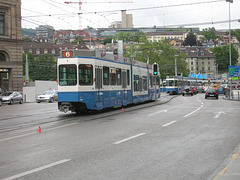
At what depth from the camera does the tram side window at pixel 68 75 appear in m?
19.3

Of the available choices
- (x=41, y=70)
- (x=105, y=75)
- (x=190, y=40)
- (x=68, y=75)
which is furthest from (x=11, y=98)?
(x=190, y=40)

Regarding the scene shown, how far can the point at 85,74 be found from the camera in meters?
19.5

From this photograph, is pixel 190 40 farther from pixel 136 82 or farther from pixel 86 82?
pixel 86 82

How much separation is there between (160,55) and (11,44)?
68928 mm

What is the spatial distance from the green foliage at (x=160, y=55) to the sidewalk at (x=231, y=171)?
90880mm

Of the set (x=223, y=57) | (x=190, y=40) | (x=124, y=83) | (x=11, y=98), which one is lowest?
(x=11, y=98)

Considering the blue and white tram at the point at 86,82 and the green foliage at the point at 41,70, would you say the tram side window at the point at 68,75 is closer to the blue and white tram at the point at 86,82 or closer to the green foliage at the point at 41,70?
the blue and white tram at the point at 86,82

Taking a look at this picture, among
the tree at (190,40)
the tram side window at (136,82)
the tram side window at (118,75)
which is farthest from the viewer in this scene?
the tree at (190,40)

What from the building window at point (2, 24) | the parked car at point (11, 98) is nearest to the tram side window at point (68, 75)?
the parked car at point (11, 98)

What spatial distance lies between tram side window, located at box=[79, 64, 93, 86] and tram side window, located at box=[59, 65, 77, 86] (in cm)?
33

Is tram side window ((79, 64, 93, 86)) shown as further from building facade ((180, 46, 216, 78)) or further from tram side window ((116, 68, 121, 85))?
building facade ((180, 46, 216, 78))

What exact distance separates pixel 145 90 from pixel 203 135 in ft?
67.0

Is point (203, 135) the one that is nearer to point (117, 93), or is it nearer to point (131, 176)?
point (131, 176)

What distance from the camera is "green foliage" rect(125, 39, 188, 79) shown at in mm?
104062
